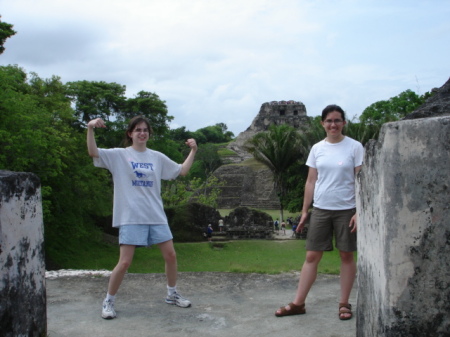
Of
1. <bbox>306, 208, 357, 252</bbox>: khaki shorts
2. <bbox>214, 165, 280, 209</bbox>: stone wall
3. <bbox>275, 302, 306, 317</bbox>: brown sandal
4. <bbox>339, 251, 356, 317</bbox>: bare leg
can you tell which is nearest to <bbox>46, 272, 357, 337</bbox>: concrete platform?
<bbox>275, 302, 306, 317</bbox>: brown sandal

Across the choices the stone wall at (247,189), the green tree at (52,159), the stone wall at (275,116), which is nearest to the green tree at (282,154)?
the green tree at (52,159)

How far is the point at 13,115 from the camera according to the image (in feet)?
41.2

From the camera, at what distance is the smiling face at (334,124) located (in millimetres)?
3729

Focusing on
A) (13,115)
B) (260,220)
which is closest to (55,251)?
(13,115)

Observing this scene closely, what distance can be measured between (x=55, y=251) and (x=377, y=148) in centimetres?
1476

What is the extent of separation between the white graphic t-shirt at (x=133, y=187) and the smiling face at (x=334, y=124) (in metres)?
1.37

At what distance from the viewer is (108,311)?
374 cm

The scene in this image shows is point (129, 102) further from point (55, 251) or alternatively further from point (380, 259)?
point (380, 259)

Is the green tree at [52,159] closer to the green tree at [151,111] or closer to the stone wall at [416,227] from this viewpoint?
the green tree at [151,111]

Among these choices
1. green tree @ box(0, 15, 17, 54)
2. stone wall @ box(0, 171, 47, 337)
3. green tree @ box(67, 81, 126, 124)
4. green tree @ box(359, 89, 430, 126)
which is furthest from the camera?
green tree @ box(359, 89, 430, 126)

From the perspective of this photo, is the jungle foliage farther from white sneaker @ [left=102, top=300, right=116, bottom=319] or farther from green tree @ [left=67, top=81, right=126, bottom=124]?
white sneaker @ [left=102, top=300, right=116, bottom=319]

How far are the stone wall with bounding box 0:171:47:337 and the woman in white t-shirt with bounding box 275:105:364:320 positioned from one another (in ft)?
5.64

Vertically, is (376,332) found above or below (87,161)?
below

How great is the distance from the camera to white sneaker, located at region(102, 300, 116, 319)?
3.72 metres
